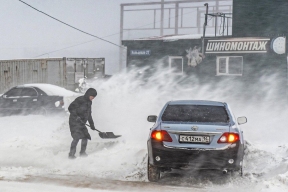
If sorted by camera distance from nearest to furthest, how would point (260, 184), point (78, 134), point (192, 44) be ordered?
point (260, 184)
point (78, 134)
point (192, 44)

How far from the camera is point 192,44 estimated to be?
3102cm

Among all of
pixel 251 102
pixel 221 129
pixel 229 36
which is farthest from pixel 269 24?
pixel 221 129

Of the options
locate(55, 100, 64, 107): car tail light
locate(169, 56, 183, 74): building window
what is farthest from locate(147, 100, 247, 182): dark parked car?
locate(169, 56, 183, 74): building window

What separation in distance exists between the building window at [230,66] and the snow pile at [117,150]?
33.4ft

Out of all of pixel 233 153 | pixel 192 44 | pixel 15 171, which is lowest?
pixel 15 171

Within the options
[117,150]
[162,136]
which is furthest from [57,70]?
[162,136]

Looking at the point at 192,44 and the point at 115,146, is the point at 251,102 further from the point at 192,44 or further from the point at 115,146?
the point at 115,146

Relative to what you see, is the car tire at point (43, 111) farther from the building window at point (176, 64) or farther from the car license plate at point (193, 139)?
the building window at point (176, 64)

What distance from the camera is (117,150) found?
11.6m

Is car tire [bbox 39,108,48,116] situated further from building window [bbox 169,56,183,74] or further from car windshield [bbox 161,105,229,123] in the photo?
building window [bbox 169,56,183,74]

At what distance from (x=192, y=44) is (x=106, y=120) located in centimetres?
1509

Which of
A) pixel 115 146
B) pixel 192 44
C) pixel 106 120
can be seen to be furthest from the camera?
pixel 192 44

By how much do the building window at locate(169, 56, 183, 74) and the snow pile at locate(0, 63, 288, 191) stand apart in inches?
401

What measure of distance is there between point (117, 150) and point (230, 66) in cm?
1972
